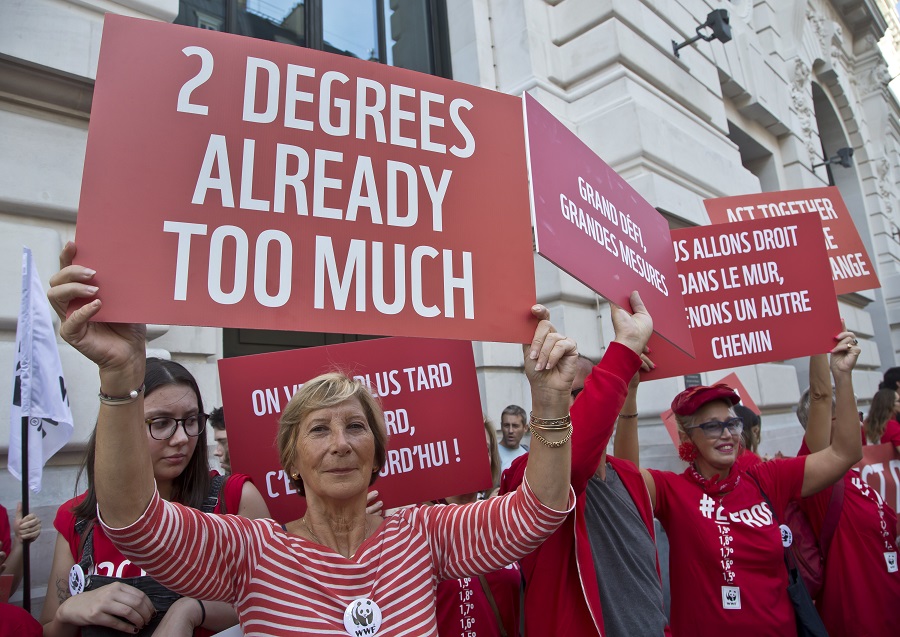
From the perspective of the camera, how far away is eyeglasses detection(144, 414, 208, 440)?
1.70 metres

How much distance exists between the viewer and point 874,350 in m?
10.8

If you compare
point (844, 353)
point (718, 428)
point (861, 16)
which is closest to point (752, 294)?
point (844, 353)

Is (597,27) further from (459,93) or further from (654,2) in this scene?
(459,93)

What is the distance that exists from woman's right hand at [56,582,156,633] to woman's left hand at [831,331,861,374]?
2.80 m

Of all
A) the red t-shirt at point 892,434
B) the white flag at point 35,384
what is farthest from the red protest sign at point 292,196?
the red t-shirt at point 892,434

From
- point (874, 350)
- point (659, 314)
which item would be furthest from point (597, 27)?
point (874, 350)

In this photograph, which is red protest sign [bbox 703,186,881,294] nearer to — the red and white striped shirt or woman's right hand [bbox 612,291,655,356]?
woman's right hand [bbox 612,291,655,356]

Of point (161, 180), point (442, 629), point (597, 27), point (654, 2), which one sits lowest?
point (442, 629)

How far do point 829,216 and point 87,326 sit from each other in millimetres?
4083

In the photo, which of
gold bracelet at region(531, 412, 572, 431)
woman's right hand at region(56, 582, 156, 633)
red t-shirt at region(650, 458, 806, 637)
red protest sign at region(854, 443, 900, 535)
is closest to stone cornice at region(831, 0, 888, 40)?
red protest sign at region(854, 443, 900, 535)

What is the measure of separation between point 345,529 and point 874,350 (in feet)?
39.7

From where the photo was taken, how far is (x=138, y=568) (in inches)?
61.4

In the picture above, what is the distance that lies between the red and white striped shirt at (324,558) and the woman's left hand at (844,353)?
1885 millimetres

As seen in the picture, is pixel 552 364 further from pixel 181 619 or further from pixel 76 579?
pixel 76 579
